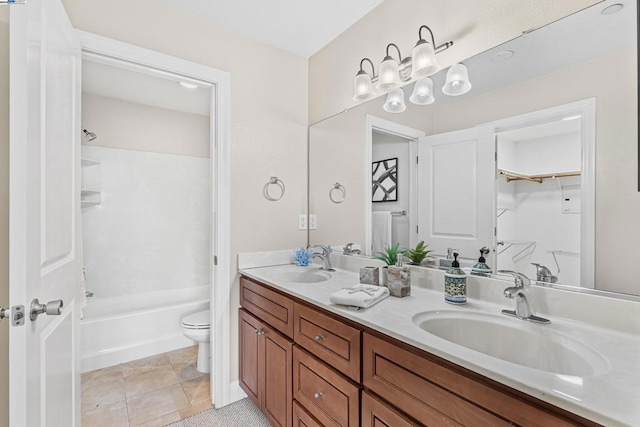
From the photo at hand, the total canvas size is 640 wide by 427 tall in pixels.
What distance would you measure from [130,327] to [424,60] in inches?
115

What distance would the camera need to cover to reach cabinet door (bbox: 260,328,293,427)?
1431mm

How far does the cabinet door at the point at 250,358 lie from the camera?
1708 millimetres

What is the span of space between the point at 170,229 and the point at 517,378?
3247 mm

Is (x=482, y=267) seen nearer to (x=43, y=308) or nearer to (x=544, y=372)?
(x=544, y=372)

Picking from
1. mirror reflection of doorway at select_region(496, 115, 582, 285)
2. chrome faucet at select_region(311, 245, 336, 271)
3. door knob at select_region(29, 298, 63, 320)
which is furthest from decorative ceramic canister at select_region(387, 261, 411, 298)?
door knob at select_region(29, 298, 63, 320)

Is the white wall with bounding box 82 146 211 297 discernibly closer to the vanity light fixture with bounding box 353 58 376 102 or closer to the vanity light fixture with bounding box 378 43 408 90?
the vanity light fixture with bounding box 353 58 376 102

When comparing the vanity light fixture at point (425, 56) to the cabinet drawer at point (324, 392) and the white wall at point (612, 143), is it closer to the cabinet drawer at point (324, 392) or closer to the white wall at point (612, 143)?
the white wall at point (612, 143)

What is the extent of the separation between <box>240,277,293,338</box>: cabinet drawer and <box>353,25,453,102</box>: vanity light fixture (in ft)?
4.07

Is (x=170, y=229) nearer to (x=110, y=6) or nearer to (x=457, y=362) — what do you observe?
(x=110, y=6)

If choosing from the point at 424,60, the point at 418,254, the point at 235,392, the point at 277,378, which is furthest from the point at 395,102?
the point at 235,392

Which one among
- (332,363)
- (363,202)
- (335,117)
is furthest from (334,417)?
(335,117)

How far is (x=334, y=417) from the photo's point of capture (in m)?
1.14

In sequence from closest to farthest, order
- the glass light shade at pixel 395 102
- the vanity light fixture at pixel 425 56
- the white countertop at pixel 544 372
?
the white countertop at pixel 544 372 < the vanity light fixture at pixel 425 56 < the glass light shade at pixel 395 102

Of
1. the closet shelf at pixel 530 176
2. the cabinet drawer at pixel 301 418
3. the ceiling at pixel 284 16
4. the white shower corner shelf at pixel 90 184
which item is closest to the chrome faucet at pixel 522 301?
the closet shelf at pixel 530 176
